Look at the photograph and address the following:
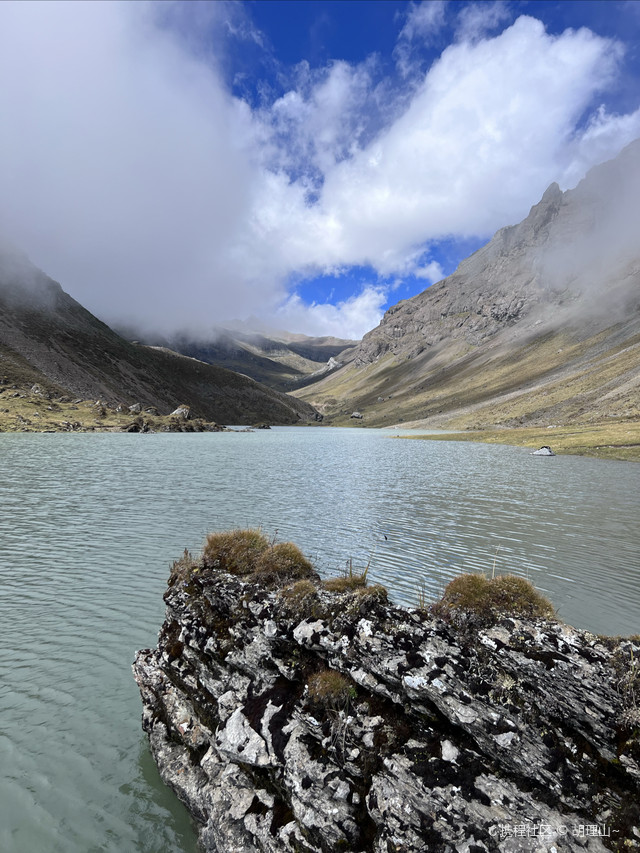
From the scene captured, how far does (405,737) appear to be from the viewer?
675 cm

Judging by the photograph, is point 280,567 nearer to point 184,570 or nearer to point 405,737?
point 184,570

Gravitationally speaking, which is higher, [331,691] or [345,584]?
[345,584]

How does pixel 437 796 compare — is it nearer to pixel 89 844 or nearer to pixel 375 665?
pixel 375 665

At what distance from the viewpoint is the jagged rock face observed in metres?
5.68

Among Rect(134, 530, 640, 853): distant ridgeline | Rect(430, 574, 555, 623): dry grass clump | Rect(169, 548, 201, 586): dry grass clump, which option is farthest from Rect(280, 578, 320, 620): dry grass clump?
Rect(169, 548, 201, 586): dry grass clump

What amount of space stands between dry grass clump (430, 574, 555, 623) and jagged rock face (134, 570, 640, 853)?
1.00 ft

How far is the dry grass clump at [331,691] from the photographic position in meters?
7.36

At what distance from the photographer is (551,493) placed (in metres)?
41.8

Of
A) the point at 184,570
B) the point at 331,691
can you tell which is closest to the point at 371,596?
the point at 331,691

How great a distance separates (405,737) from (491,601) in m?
2.78

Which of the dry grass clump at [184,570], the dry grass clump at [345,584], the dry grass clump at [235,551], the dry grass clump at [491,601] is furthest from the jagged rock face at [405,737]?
the dry grass clump at [184,570]

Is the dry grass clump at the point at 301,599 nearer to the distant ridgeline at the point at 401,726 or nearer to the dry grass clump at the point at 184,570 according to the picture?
the distant ridgeline at the point at 401,726

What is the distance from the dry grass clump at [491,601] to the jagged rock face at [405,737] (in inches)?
12.0

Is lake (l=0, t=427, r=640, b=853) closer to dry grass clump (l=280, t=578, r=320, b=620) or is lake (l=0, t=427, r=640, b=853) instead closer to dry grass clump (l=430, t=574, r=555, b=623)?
dry grass clump (l=280, t=578, r=320, b=620)
